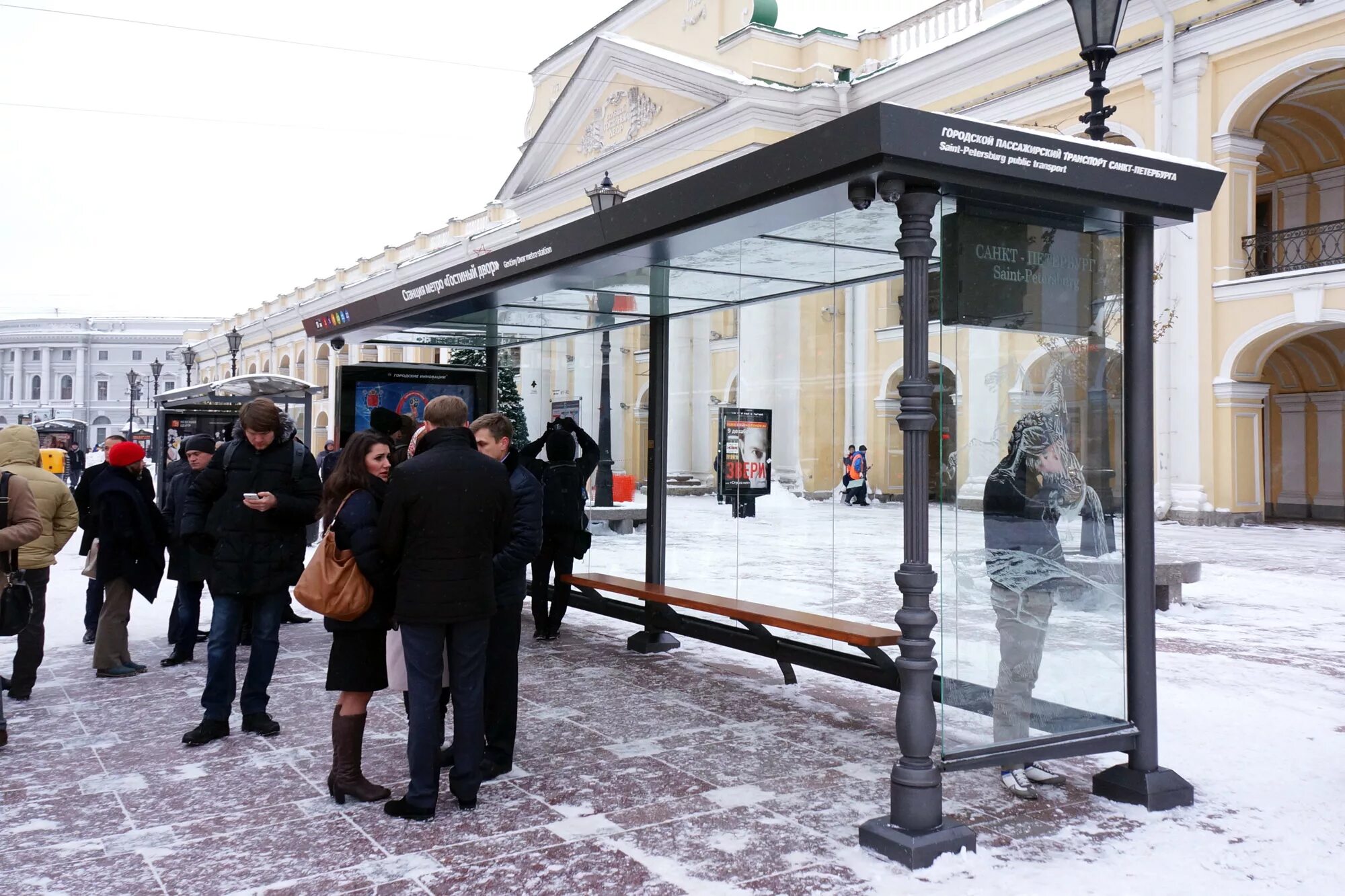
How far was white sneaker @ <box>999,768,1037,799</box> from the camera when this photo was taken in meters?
5.00

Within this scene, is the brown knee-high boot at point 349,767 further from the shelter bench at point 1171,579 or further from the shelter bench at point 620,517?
the shelter bench at point 1171,579

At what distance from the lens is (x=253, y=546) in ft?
19.9

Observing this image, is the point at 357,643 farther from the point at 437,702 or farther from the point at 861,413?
the point at 861,413

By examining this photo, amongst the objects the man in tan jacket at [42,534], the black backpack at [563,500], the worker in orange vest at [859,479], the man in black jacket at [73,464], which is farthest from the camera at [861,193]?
the man in black jacket at [73,464]

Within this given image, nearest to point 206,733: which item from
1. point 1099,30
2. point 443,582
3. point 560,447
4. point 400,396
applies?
point 443,582

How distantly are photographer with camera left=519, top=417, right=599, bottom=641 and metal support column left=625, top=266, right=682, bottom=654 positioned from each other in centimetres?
56

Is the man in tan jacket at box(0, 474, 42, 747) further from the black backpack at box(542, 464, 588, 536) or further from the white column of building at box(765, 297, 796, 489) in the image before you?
the white column of building at box(765, 297, 796, 489)

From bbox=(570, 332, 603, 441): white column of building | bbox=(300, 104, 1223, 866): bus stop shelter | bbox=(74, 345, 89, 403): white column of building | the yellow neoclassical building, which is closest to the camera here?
bbox=(300, 104, 1223, 866): bus stop shelter

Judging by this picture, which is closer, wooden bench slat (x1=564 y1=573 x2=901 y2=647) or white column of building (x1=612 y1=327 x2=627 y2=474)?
wooden bench slat (x1=564 y1=573 x2=901 y2=647)

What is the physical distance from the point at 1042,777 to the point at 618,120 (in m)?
33.6

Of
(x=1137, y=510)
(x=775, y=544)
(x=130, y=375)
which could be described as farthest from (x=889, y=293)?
(x=130, y=375)

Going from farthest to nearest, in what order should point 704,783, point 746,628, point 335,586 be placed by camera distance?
point 746,628, point 704,783, point 335,586

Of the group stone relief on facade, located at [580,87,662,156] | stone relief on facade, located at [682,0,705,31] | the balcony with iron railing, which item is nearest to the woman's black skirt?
the balcony with iron railing

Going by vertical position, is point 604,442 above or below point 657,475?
above
